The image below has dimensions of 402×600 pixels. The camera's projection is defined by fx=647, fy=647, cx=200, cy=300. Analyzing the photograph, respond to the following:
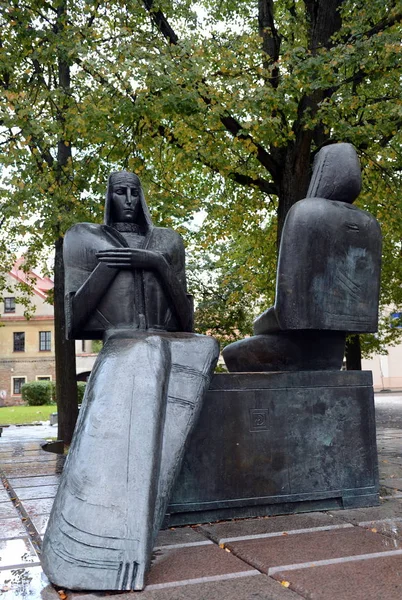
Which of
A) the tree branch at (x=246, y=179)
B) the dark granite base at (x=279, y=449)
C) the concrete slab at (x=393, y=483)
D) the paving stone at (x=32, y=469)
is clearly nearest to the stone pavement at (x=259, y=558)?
the dark granite base at (x=279, y=449)

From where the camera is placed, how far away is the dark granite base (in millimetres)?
4418

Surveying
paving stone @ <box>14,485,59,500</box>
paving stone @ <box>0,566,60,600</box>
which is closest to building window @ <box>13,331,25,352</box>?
paving stone @ <box>14,485,59,500</box>

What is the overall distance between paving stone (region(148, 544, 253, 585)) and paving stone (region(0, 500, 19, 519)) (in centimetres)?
147

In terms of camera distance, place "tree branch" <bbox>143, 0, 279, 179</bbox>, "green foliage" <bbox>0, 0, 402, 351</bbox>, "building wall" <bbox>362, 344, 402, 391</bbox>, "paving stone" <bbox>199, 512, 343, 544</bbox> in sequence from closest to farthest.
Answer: "paving stone" <bbox>199, 512, 343, 544</bbox>
"green foliage" <bbox>0, 0, 402, 351</bbox>
"tree branch" <bbox>143, 0, 279, 179</bbox>
"building wall" <bbox>362, 344, 402, 391</bbox>

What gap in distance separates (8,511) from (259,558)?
2.22 m

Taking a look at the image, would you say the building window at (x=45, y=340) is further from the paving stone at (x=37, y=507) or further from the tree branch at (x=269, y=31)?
the paving stone at (x=37, y=507)

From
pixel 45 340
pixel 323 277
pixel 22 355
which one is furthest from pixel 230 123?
pixel 22 355

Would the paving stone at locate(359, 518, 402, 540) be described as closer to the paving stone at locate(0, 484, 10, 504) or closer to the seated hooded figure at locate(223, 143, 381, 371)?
the seated hooded figure at locate(223, 143, 381, 371)

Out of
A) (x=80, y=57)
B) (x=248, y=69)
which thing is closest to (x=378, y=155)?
(x=248, y=69)

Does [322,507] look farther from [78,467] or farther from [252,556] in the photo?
[78,467]

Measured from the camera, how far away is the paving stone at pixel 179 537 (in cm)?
385

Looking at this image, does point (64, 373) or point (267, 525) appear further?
point (64, 373)

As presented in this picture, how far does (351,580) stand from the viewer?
3061 mm

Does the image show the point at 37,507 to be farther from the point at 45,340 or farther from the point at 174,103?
the point at 45,340
